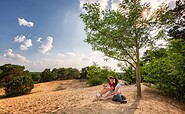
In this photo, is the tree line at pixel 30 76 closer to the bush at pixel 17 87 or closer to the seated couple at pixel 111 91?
the bush at pixel 17 87

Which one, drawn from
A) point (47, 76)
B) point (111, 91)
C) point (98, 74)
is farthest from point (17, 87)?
point (47, 76)

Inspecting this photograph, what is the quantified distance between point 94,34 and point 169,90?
636 centimetres

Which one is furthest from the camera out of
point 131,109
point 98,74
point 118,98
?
point 98,74

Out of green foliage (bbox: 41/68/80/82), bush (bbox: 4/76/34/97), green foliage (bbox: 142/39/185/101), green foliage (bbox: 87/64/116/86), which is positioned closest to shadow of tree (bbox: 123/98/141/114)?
green foliage (bbox: 142/39/185/101)

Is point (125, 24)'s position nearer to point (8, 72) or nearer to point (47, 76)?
point (8, 72)

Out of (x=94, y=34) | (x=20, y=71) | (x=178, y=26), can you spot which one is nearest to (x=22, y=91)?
(x=20, y=71)

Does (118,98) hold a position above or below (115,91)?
below

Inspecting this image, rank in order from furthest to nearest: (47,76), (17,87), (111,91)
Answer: (47,76), (17,87), (111,91)

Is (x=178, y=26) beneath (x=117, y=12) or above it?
above

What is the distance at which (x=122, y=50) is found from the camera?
973cm

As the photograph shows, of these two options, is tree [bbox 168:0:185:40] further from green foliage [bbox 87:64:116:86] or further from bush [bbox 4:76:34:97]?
bush [bbox 4:76:34:97]

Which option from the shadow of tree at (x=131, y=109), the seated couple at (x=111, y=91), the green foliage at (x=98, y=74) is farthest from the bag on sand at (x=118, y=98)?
the green foliage at (x=98, y=74)

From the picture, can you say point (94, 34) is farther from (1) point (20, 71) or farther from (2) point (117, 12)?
Answer: (1) point (20, 71)

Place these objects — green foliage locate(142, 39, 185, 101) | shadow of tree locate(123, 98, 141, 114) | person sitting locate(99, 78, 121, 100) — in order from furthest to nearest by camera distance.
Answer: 1. green foliage locate(142, 39, 185, 101)
2. person sitting locate(99, 78, 121, 100)
3. shadow of tree locate(123, 98, 141, 114)
